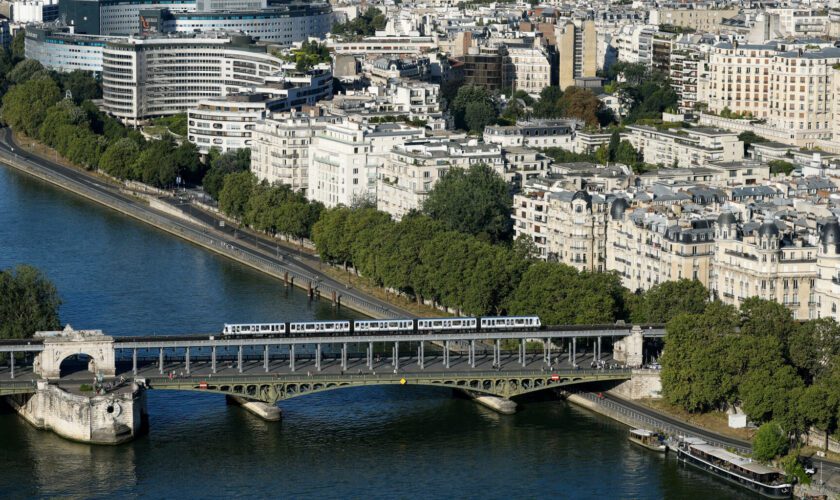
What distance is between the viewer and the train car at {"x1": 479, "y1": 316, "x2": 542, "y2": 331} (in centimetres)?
10125

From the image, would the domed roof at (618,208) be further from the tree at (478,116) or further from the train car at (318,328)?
the tree at (478,116)

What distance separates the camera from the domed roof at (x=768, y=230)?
106 metres

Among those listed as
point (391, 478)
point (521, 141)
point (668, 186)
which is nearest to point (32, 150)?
point (521, 141)

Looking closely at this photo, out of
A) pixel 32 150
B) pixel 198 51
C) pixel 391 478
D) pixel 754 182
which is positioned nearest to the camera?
pixel 391 478

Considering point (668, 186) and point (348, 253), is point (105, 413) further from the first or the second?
point (668, 186)

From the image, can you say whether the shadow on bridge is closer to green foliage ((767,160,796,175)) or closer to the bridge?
the bridge

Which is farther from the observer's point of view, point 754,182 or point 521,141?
point 521,141

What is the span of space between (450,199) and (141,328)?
22.4m

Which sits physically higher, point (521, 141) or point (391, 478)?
point (521, 141)

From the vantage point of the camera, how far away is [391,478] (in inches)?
3533

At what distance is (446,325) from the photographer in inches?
4021

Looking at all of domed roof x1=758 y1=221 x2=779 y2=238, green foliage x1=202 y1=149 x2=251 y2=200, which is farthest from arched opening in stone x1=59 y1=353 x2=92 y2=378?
green foliage x1=202 y1=149 x2=251 y2=200

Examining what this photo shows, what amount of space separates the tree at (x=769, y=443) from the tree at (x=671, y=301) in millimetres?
13827

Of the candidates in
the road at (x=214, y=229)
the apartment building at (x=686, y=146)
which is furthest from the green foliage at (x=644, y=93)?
the road at (x=214, y=229)
